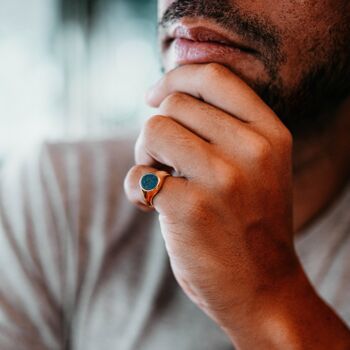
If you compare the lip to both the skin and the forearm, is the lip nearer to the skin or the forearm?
the skin

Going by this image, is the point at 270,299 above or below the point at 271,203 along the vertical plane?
below

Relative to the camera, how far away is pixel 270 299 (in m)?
0.92

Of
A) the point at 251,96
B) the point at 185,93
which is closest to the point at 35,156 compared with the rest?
the point at 185,93

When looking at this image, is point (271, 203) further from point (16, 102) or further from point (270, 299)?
point (16, 102)

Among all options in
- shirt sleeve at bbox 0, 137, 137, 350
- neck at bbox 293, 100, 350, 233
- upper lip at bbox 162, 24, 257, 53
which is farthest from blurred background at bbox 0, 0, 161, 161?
upper lip at bbox 162, 24, 257, 53

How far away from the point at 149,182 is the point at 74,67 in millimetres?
2895

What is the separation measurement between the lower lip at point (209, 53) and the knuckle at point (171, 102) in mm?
94

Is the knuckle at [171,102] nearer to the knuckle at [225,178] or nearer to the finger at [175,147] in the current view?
the finger at [175,147]

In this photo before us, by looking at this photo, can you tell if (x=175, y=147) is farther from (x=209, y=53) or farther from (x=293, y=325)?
(x=293, y=325)

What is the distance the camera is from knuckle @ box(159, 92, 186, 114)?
94cm

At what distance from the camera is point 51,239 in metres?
1.21

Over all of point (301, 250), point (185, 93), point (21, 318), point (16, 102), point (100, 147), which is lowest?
point (16, 102)

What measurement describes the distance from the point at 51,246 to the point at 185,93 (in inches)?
18.6

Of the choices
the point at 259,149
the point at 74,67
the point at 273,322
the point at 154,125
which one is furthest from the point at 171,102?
the point at 74,67
